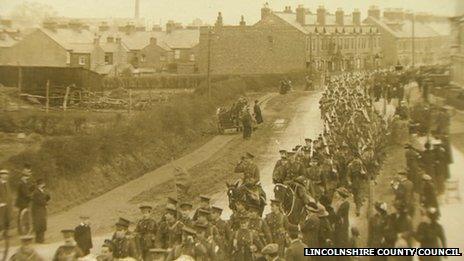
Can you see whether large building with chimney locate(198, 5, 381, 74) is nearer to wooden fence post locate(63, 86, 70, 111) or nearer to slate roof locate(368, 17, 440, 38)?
slate roof locate(368, 17, 440, 38)

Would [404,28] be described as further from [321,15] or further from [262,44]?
[262,44]

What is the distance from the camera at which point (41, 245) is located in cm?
639

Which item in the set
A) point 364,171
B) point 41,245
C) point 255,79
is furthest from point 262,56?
point 41,245

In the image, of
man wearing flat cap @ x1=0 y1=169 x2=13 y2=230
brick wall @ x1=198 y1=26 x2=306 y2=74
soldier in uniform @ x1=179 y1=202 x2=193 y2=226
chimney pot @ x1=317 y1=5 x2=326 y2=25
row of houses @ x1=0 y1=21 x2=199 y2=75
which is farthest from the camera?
row of houses @ x1=0 y1=21 x2=199 y2=75

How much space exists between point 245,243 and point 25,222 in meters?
3.04

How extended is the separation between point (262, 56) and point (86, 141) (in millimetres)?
5334

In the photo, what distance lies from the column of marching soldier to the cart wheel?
0.08 metres

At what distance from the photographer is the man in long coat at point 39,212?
6.50 meters

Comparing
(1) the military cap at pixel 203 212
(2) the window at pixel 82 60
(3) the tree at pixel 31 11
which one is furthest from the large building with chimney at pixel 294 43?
(2) the window at pixel 82 60

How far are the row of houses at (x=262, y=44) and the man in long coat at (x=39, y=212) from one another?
3.86 meters

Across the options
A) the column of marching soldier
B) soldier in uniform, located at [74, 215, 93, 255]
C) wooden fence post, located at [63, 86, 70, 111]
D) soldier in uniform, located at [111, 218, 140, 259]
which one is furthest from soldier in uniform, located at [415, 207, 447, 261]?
wooden fence post, located at [63, 86, 70, 111]

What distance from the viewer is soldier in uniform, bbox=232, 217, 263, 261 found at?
5074 mm

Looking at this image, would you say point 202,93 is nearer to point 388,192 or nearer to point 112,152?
point 112,152

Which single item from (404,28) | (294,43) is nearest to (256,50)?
(294,43)
